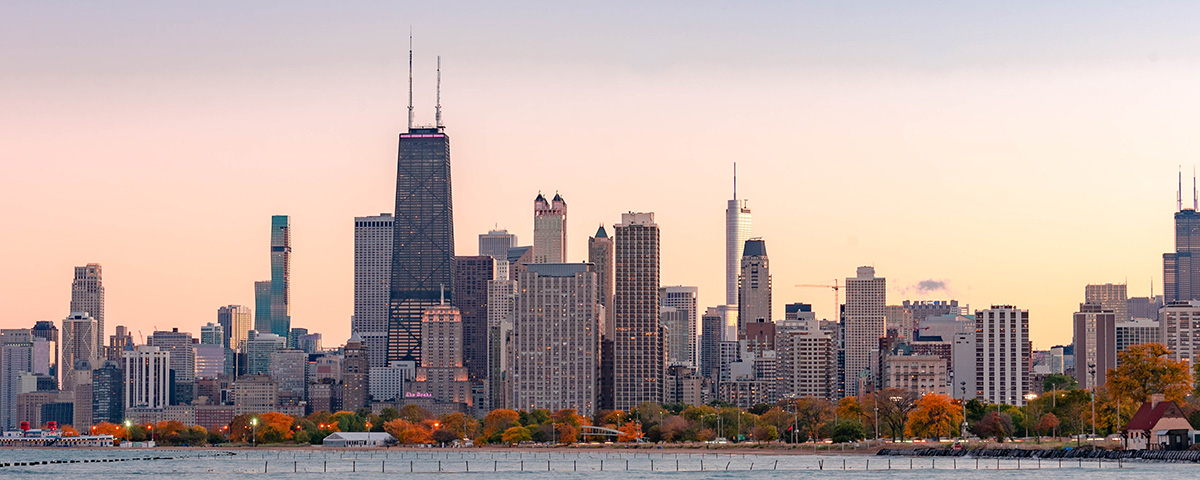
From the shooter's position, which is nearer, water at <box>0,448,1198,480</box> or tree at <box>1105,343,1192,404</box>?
water at <box>0,448,1198,480</box>

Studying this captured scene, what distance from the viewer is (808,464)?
182750 millimetres

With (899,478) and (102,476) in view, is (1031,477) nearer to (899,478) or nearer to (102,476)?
(899,478)

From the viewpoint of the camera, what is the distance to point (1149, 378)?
16650 cm

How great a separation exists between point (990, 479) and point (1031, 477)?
151 inches

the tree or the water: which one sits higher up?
the tree

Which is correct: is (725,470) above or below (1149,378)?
below

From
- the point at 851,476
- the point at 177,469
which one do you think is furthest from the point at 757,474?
the point at 177,469

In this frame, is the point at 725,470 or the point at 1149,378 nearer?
the point at 1149,378

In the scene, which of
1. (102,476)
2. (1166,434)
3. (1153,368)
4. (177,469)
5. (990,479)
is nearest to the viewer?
(990,479)

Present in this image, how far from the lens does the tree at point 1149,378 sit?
166125 millimetres

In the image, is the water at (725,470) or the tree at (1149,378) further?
the tree at (1149,378)

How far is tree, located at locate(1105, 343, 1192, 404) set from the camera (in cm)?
16612

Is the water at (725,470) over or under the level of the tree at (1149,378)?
under

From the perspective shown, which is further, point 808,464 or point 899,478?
point 808,464
